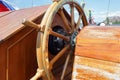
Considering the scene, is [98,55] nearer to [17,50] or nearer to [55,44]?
[55,44]

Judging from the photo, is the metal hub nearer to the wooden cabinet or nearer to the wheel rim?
the wheel rim

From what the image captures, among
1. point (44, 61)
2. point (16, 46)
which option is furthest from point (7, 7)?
point (44, 61)

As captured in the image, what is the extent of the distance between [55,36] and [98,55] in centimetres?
46

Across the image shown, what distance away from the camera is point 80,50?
146 cm

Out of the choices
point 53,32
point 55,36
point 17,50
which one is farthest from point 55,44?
point 17,50

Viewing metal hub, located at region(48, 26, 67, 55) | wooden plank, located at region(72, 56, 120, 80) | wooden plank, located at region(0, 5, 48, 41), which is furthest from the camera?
metal hub, located at region(48, 26, 67, 55)

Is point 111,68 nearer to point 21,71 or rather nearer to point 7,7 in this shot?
point 21,71

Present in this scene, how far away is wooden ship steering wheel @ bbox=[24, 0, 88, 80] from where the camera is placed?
1.53m

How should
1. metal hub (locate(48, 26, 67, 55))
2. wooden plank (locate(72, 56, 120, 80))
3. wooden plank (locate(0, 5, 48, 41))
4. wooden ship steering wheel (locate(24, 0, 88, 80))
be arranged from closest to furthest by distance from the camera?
wooden plank (locate(72, 56, 120, 80)), wooden ship steering wheel (locate(24, 0, 88, 80)), wooden plank (locate(0, 5, 48, 41)), metal hub (locate(48, 26, 67, 55))

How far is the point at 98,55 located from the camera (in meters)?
1.38

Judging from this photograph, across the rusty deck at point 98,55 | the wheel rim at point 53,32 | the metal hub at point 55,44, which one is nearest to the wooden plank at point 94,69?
the rusty deck at point 98,55

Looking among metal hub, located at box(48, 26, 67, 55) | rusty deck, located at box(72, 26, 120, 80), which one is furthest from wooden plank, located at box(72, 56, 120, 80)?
metal hub, located at box(48, 26, 67, 55)

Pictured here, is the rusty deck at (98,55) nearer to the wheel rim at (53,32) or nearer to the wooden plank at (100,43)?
the wooden plank at (100,43)

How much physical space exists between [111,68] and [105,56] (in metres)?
0.08
